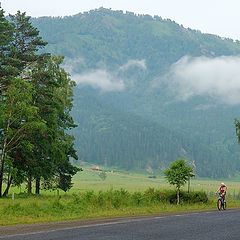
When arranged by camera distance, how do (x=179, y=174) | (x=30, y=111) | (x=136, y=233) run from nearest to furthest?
(x=136, y=233) < (x=179, y=174) < (x=30, y=111)

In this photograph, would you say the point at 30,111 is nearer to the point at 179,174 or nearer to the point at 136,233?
the point at 179,174

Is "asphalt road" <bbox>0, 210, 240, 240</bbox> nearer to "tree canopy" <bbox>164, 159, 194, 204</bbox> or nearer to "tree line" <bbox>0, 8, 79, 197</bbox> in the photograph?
"tree canopy" <bbox>164, 159, 194, 204</bbox>

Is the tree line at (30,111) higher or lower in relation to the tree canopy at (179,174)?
higher

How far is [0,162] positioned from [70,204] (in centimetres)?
1834

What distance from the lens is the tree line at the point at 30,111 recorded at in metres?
50.2

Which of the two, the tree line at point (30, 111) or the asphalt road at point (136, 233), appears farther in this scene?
the tree line at point (30, 111)

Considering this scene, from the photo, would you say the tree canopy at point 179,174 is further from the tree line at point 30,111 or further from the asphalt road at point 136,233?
the asphalt road at point 136,233

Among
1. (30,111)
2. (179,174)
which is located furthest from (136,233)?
(30,111)

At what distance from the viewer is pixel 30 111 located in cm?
4931

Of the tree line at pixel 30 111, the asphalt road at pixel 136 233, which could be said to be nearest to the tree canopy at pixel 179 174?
the tree line at pixel 30 111

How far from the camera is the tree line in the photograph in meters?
50.2

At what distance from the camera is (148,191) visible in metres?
41.7

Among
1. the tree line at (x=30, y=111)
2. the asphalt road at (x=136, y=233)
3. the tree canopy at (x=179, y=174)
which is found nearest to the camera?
the asphalt road at (x=136, y=233)

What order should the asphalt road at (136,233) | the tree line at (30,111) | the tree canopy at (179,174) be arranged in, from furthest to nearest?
the tree line at (30,111), the tree canopy at (179,174), the asphalt road at (136,233)
